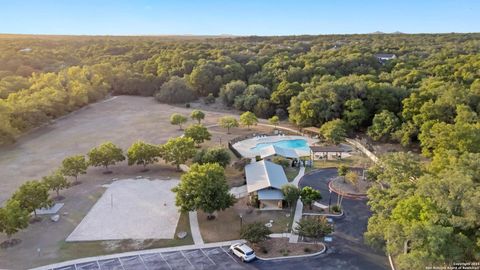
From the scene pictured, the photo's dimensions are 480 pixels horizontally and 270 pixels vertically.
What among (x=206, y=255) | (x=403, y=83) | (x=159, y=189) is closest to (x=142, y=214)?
(x=159, y=189)

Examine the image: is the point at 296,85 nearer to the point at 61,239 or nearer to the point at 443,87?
the point at 443,87

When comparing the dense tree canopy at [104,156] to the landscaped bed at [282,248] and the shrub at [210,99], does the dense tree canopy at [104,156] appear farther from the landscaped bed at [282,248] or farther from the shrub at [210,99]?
the shrub at [210,99]

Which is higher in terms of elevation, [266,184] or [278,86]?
[278,86]

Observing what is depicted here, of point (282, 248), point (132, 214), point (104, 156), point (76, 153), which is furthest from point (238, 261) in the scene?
point (76, 153)

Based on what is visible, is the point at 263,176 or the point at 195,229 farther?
the point at 263,176

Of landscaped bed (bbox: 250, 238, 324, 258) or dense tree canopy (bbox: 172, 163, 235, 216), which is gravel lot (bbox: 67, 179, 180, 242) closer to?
dense tree canopy (bbox: 172, 163, 235, 216)

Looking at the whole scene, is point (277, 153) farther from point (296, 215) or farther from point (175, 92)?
point (175, 92)

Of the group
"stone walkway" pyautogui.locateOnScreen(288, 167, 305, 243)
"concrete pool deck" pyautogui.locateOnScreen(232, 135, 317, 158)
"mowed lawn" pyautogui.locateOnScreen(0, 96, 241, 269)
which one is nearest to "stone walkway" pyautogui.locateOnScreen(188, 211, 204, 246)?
"mowed lawn" pyautogui.locateOnScreen(0, 96, 241, 269)
